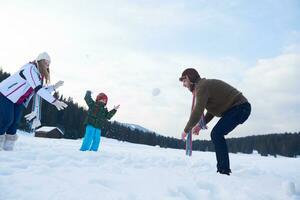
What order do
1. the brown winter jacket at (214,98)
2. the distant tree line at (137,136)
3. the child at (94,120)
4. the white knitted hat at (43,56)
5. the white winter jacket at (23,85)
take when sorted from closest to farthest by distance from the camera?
the brown winter jacket at (214,98)
the white winter jacket at (23,85)
the white knitted hat at (43,56)
the child at (94,120)
the distant tree line at (137,136)

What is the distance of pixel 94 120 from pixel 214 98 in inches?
166

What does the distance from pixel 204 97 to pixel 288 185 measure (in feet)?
6.04

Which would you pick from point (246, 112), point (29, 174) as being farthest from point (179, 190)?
point (246, 112)

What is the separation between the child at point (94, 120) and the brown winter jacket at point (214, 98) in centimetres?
388

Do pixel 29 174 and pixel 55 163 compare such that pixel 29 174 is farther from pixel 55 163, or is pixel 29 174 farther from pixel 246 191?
pixel 246 191

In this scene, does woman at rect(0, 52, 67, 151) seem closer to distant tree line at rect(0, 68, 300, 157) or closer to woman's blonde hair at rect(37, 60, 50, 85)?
woman's blonde hair at rect(37, 60, 50, 85)

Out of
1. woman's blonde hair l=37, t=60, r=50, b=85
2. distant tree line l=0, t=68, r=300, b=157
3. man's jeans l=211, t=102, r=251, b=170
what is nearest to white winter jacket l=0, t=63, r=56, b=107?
woman's blonde hair l=37, t=60, r=50, b=85

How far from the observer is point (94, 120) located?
325 inches

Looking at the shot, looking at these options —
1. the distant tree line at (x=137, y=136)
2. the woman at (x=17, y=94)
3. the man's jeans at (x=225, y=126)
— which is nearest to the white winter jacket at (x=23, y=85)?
the woman at (x=17, y=94)

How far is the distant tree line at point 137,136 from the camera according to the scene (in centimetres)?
6178

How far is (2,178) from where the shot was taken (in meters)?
2.99

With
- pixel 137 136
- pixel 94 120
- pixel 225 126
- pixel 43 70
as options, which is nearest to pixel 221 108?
pixel 225 126

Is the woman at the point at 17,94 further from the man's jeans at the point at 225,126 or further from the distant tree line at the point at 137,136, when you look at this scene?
the distant tree line at the point at 137,136

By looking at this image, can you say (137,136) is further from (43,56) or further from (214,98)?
(214,98)
